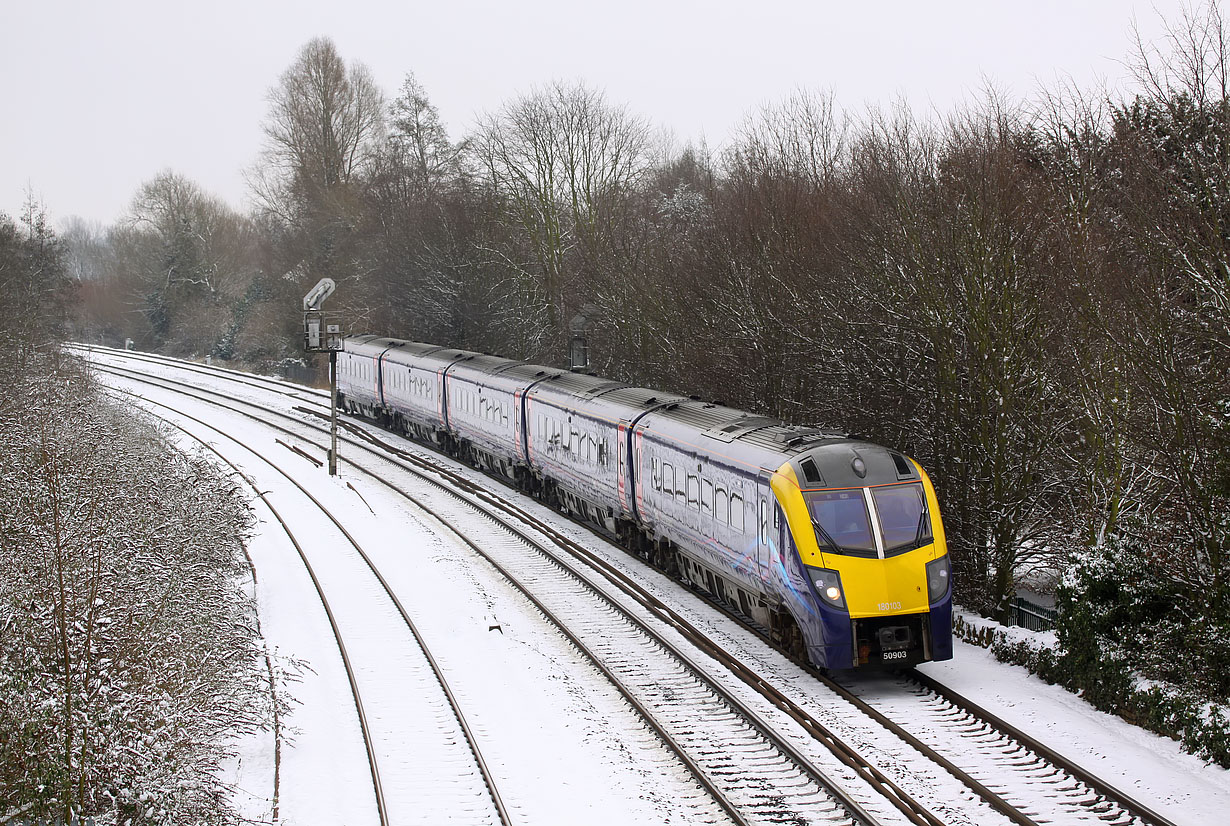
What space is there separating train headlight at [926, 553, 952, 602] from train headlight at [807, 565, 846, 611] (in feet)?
3.67

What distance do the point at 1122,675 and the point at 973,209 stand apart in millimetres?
7803

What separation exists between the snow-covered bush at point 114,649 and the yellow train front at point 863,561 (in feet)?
21.2

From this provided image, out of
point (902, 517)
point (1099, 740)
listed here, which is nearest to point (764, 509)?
point (902, 517)

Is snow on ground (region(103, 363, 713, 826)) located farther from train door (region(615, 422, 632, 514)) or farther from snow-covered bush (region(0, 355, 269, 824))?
train door (region(615, 422, 632, 514))

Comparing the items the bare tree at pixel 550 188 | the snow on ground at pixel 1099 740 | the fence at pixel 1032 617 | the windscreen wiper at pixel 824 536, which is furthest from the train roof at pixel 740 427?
the bare tree at pixel 550 188

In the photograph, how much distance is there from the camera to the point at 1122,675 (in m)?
12.0

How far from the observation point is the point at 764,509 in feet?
46.2

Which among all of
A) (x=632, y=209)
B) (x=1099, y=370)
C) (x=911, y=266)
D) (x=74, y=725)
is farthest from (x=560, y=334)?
(x=74, y=725)

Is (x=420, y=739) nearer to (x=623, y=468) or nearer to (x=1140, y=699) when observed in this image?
(x=1140, y=699)

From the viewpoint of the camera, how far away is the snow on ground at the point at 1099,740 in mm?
9789

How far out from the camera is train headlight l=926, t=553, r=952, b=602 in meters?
13.0

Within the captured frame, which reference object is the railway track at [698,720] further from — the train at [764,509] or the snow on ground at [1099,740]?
the snow on ground at [1099,740]

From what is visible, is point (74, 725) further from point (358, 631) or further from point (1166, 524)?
point (1166, 524)

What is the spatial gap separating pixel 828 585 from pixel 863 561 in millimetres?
513
